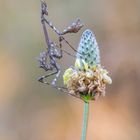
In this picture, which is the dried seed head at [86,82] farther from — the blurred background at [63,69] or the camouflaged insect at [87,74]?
the blurred background at [63,69]

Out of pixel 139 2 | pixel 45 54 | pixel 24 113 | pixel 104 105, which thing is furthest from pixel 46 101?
pixel 45 54

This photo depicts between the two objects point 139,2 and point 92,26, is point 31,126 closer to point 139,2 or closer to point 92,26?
point 92,26

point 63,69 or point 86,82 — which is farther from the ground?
point 63,69

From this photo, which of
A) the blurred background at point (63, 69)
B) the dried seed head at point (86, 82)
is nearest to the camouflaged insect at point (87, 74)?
the dried seed head at point (86, 82)

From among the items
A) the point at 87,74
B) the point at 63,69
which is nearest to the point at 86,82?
the point at 87,74

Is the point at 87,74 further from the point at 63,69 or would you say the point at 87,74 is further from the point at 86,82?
the point at 63,69

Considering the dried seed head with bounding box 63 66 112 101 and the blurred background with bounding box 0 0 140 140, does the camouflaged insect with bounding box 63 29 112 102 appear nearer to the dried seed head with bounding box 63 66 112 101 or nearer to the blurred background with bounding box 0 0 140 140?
the dried seed head with bounding box 63 66 112 101
